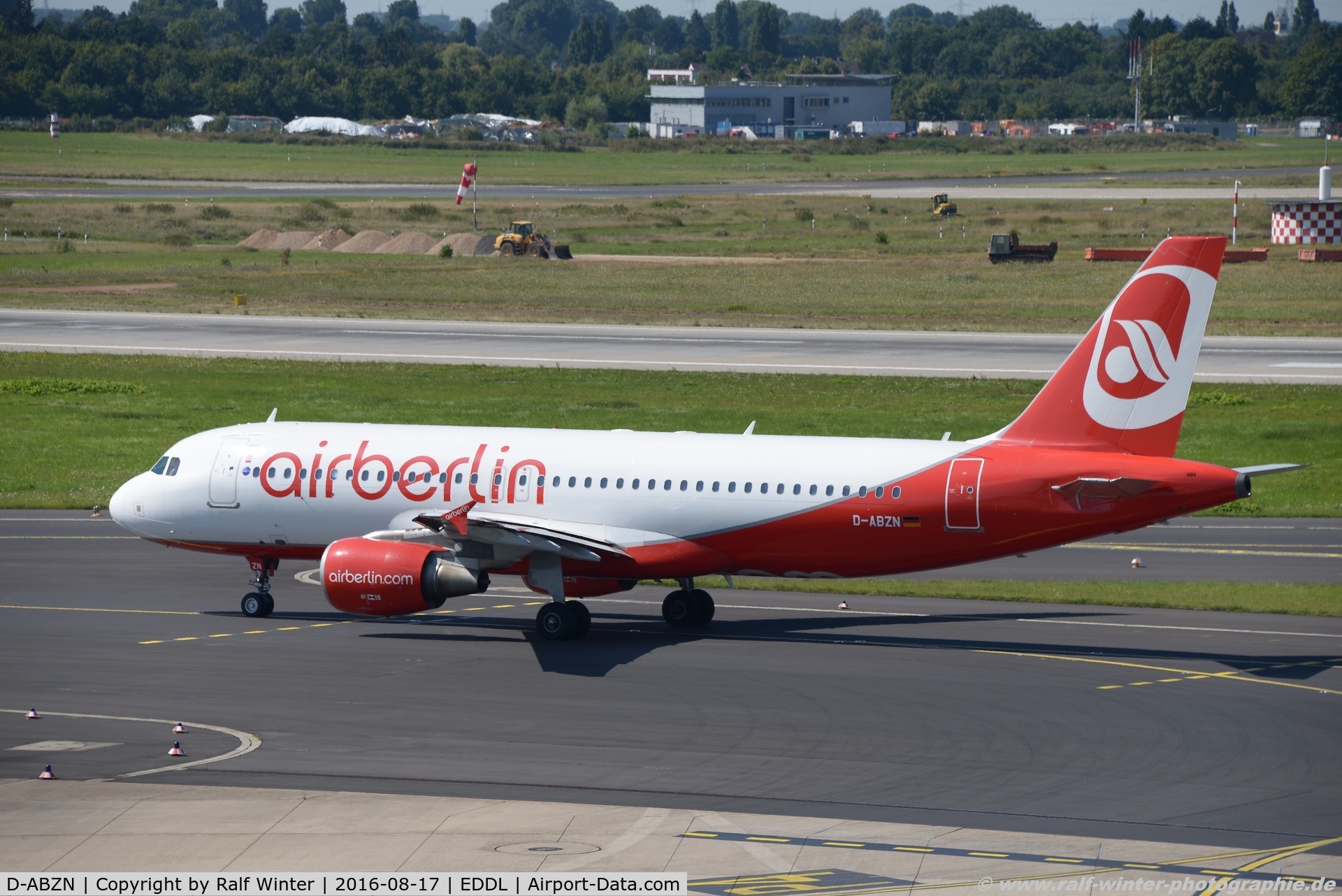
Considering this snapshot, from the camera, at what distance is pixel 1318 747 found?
26.1 m

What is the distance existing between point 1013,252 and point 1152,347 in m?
87.6


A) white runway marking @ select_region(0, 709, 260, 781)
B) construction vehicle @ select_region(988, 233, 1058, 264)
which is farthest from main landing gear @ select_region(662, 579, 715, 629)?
construction vehicle @ select_region(988, 233, 1058, 264)

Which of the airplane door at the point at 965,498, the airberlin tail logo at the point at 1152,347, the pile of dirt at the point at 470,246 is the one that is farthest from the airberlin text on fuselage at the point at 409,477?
the pile of dirt at the point at 470,246

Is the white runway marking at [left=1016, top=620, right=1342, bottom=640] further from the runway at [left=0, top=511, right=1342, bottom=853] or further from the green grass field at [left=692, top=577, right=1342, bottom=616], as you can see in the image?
the green grass field at [left=692, top=577, right=1342, bottom=616]

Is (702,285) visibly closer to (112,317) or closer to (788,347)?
(788,347)

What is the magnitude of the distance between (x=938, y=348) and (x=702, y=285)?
1175 inches

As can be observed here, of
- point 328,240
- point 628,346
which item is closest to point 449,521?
point 628,346

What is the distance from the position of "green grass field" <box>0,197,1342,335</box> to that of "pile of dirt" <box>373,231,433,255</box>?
98.5 inches

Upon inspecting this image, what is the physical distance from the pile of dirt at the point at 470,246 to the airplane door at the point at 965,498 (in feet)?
322

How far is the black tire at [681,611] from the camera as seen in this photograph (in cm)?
3616

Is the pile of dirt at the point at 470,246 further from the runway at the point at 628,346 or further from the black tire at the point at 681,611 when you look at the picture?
the black tire at the point at 681,611

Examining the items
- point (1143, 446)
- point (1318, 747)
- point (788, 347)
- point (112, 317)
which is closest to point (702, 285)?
point (788, 347)

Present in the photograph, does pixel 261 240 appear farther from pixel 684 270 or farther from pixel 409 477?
pixel 409 477

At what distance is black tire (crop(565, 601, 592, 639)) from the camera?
3472cm
